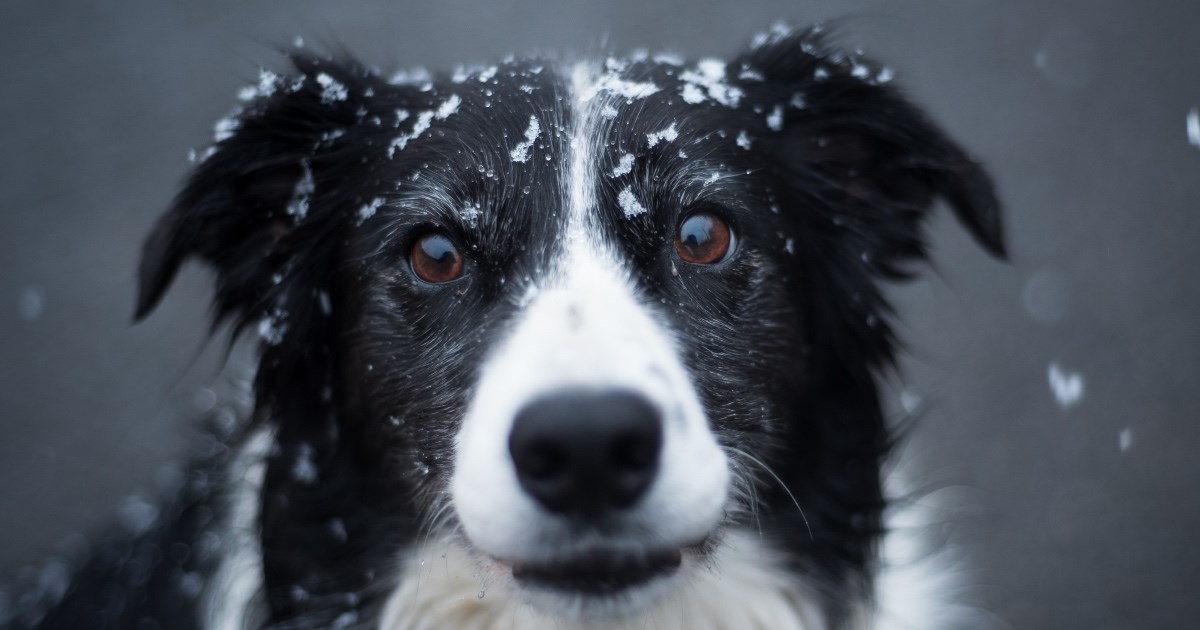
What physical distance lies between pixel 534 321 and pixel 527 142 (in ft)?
1.73

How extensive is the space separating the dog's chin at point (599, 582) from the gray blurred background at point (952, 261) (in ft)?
3.56

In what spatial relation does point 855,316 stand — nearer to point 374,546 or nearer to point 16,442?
point 374,546

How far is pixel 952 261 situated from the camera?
4.30 meters

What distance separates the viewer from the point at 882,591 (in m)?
2.50

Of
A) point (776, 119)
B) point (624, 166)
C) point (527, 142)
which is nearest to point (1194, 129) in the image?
point (776, 119)

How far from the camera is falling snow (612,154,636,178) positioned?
2049 mm

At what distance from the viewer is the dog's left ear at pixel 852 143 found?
7.77 feet

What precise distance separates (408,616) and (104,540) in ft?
3.83

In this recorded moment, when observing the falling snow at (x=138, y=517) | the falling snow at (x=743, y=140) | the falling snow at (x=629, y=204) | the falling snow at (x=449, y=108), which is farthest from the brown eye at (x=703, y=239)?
the falling snow at (x=138, y=517)

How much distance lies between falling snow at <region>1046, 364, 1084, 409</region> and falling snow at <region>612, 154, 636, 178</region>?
8.38 feet

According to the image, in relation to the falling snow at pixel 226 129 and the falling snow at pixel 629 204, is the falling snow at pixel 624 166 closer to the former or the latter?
the falling snow at pixel 629 204

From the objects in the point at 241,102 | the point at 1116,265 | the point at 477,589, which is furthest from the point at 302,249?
the point at 1116,265

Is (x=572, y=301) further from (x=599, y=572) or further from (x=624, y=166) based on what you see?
(x=599, y=572)

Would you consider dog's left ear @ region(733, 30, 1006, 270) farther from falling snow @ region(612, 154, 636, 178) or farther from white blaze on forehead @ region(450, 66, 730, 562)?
white blaze on forehead @ region(450, 66, 730, 562)
